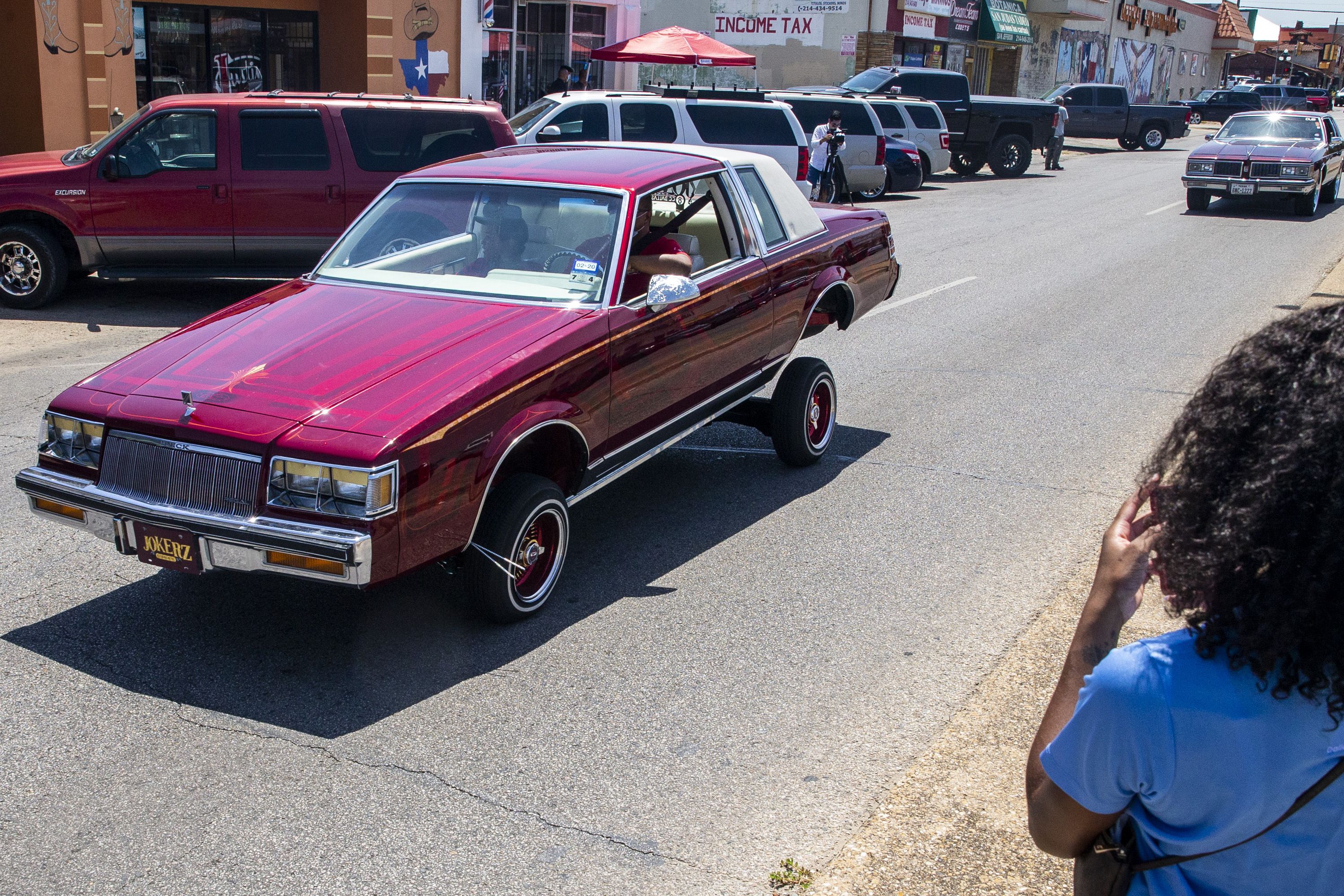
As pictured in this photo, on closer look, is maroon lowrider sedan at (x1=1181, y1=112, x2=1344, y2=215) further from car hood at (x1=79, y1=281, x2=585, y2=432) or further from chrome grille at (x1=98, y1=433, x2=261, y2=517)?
chrome grille at (x1=98, y1=433, x2=261, y2=517)

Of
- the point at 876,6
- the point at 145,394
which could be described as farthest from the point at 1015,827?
the point at 876,6

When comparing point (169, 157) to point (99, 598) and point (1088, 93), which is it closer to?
point (99, 598)

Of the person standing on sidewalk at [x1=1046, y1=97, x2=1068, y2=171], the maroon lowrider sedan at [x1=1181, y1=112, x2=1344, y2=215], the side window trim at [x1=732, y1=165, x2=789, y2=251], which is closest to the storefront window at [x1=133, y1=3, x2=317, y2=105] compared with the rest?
the side window trim at [x1=732, y1=165, x2=789, y2=251]

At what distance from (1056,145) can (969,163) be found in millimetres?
2323

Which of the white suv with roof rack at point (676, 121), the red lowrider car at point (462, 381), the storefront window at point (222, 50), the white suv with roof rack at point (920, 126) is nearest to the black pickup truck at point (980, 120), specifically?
the white suv with roof rack at point (920, 126)

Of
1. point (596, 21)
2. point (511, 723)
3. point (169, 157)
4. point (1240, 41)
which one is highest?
point (1240, 41)

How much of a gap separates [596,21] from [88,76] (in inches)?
527

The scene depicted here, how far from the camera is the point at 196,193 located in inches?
431

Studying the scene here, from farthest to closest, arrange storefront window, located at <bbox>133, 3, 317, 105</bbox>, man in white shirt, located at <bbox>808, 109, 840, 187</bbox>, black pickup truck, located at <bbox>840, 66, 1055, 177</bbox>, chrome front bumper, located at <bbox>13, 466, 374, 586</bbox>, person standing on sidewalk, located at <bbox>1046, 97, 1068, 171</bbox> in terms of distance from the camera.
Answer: person standing on sidewalk, located at <bbox>1046, 97, 1068, 171</bbox> < black pickup truck, located at <bbox>840, 66, 1055, 177</bbox> < man in white shirt, located at <bbox>808, 109, 840, 187</bbox> < storefront window, located at <bbox>133, 3, 317, 105</bbox> < chrome front bumper, located at <bbox>13, 466, 374, 586</bbox>

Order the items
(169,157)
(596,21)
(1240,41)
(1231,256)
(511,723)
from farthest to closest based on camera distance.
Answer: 1. (1240,41)
2. (596,21)
3. (1231,256)
4. (169,157)
5. (511,723)

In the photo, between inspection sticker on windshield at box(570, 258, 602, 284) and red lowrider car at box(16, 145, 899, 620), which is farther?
inspection sticker on windshield at box(570, 258, 602, 284)

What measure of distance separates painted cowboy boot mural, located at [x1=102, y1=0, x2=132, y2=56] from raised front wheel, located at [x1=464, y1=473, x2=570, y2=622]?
1467 centimetres

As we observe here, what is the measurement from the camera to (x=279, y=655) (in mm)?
4754

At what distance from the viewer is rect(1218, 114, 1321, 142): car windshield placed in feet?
68.9
